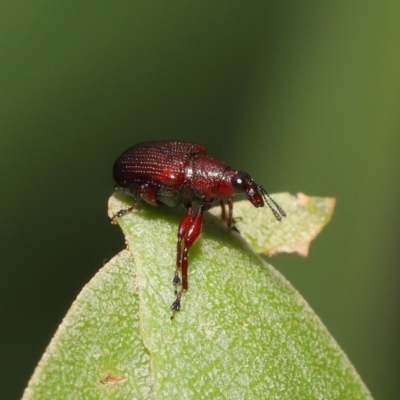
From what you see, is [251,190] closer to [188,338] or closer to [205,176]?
[205,176]

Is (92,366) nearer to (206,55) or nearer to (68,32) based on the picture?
(68,32)

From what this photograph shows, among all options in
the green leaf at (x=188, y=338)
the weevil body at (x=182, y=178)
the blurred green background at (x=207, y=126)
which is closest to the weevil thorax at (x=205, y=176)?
the weevil body at (x=182, y=178)

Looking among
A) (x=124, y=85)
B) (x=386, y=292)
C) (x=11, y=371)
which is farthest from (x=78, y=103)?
(x=386, y=292)

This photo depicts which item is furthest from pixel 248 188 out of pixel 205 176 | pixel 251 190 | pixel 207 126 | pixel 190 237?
pixel 207 126

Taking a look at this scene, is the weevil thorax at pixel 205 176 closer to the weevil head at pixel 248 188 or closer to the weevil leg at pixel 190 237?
the weevil head at pixel 248 188

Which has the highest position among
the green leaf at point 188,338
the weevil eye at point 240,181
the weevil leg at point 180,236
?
the weevil eye at point 240,181

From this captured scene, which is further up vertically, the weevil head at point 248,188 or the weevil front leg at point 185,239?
the weevil head at point 248,188
